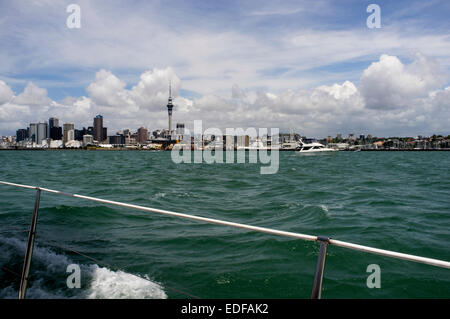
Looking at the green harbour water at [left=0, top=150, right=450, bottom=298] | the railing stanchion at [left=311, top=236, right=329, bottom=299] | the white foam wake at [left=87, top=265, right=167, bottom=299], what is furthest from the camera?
the green harbour water at [left=0, top=150, right=450, bottom=298]

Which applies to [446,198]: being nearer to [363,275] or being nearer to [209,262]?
[363,275]

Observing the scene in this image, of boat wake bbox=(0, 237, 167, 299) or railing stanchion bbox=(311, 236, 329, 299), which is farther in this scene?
boat wake bbox=(0, 237, 167, 299)

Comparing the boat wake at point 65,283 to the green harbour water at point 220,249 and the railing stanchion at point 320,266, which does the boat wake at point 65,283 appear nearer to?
the green harbour water at point 220,249

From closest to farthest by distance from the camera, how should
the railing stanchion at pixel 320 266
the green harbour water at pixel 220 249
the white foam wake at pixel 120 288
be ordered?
the railing stanchion at pixel 320 266 → the white foam wake at pixel 120 288 → the green harbour water at pixel 220 249

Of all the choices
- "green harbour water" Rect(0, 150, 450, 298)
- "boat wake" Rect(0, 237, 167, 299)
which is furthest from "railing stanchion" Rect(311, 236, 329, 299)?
"boat wake" Rect(0, 237, 167, 299)

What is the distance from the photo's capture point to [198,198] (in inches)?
617

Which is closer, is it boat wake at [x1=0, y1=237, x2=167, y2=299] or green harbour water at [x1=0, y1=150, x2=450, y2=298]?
boat wake at [x1=0, y1=237, x2=167, y2=299]

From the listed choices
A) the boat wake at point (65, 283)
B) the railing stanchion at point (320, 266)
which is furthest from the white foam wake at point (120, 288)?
the railing stanchion at point (320, 266)

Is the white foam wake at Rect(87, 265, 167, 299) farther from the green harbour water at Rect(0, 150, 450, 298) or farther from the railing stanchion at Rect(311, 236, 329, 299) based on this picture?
the railing stanchion at Rect(311, 236, 329, 299)

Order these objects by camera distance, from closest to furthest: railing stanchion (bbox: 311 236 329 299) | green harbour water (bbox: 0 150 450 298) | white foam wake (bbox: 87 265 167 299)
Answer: railing stanchion (bbox: 311 236 329 299) < white foam wake (bbox: 87 265 167 299) < green harbour water (bbox: 0 150 450 298)

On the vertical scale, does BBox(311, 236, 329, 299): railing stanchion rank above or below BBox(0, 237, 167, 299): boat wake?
above

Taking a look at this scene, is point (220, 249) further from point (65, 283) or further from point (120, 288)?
point (65, 283)
